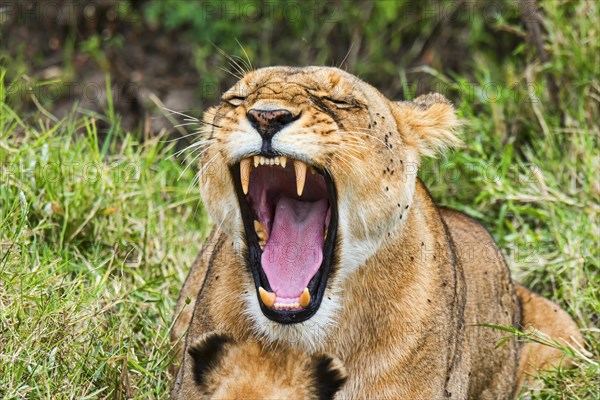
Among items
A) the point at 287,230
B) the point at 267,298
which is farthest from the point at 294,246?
the point at 267,298

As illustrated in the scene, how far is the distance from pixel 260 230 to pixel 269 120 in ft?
1.94

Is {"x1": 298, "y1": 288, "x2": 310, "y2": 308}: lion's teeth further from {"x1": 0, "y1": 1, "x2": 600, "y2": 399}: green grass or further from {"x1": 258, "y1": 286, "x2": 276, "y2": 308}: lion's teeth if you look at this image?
{"x1": 0, "y1": 1, "x2": 600, "y2": 399}: green grass

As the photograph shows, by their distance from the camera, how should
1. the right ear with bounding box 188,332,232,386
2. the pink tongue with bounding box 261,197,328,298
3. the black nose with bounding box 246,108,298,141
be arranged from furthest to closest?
1. the pink tongue with bounding box 261,197,328,298
2. the black nose with bounding box 246,108,298,141
3. the right ear with bounding box 188,332,232,386

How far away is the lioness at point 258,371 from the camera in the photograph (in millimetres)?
3137

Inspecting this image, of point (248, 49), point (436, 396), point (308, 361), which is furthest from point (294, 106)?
point (248, 49)

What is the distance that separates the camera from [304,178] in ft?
11.4

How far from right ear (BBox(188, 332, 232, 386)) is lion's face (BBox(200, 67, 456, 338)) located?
0.30 metres

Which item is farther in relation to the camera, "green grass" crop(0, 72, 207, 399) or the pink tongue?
"green grass" crop(0, 72, 207, 399)

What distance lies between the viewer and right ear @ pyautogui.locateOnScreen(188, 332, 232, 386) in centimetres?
325

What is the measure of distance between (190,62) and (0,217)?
3980 millimetres

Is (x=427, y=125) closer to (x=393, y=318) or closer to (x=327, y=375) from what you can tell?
(x=393, y=318)

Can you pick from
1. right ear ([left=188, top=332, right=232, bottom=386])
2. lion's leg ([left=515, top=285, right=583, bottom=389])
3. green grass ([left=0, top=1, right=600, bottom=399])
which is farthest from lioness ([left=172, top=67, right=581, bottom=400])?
lion's leg ([left=515, top=285, right=583, bottom=389])

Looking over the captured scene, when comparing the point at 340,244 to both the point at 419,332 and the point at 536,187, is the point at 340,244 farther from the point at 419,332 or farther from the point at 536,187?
the point at 536,187

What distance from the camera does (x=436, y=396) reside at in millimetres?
3762
